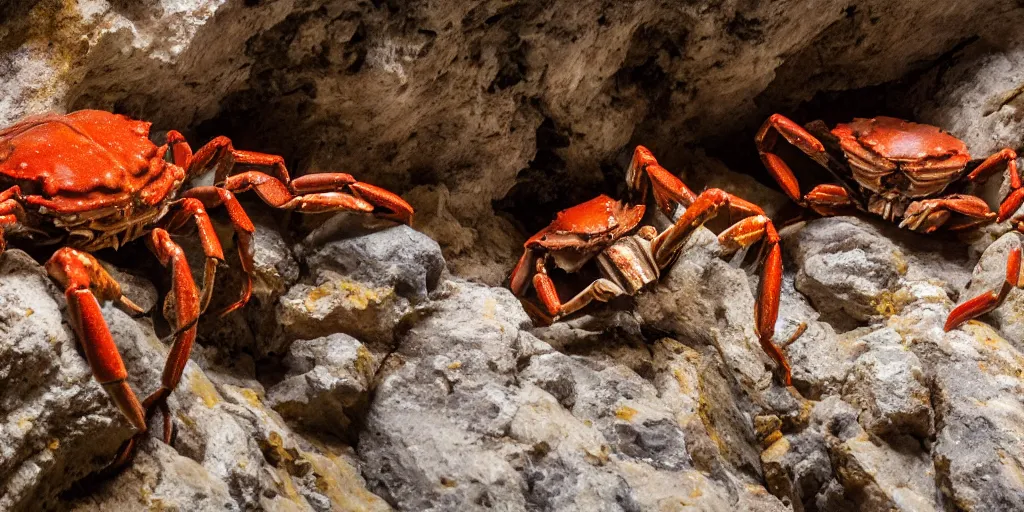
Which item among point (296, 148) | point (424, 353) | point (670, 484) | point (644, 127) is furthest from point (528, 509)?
point (644, 127)

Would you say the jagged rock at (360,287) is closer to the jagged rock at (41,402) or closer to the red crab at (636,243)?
the red crab at (636,243)

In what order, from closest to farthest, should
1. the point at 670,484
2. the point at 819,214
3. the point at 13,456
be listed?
1. the point at 13,456
2. the point at 670,484
3. the point at 819,214

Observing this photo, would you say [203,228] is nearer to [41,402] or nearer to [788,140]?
[41,402]

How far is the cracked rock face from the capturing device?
244 centimetres

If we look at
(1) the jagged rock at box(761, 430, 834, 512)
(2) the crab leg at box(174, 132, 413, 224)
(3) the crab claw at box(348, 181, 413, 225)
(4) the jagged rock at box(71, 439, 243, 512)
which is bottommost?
(1) the jagged rock at box(761, 430, 834, 512)

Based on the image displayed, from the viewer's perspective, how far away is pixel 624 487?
267 cm

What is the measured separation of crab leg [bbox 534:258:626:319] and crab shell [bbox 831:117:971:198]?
1.58 meters

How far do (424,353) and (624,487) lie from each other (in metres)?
0.88

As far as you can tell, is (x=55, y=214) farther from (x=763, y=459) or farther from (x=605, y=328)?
(x=763, y=459)

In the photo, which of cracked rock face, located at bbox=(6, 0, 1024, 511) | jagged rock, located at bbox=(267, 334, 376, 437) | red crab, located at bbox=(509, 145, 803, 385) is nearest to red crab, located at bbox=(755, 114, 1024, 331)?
cracked rock face, located at bbox=(6, 0, 1024, 511)

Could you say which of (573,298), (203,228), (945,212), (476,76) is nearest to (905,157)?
(945,212)

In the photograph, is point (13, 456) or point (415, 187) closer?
point (13, 456)

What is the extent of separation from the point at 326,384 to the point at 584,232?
151 cm

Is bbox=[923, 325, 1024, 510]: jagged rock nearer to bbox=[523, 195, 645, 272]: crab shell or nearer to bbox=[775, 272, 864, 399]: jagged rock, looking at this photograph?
bbox=[775, 272, 864, 399]: jagged rock
